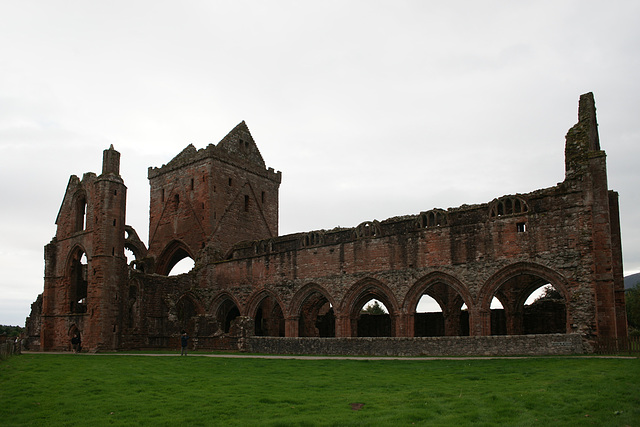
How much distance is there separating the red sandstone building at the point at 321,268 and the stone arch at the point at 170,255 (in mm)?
93

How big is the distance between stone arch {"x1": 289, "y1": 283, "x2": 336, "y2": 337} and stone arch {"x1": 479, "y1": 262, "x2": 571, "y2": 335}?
293 inches

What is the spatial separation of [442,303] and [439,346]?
7.94m

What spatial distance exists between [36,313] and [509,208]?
28345 millimetres

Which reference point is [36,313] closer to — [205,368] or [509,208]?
[205,368]

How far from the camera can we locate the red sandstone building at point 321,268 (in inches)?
792

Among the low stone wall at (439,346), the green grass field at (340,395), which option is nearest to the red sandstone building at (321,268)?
the low stone wall at (439,346)

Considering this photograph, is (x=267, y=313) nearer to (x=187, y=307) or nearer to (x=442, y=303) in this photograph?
(x=187, y=307)

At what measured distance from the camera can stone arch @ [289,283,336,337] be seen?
27.9 m

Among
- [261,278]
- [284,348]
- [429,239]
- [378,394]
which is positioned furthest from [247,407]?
[261,278]

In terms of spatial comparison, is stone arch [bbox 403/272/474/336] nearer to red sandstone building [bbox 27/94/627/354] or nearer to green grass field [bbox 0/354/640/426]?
red sandstone building [bbox 27/94/627/354]

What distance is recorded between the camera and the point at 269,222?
39.1 meters

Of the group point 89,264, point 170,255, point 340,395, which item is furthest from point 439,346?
point 170,255

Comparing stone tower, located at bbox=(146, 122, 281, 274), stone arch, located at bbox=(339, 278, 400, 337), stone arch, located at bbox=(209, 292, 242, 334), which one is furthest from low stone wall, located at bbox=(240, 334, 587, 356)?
stone tower, located at bbox=(146, 122, 281, 274)

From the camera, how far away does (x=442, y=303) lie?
26969 mm
